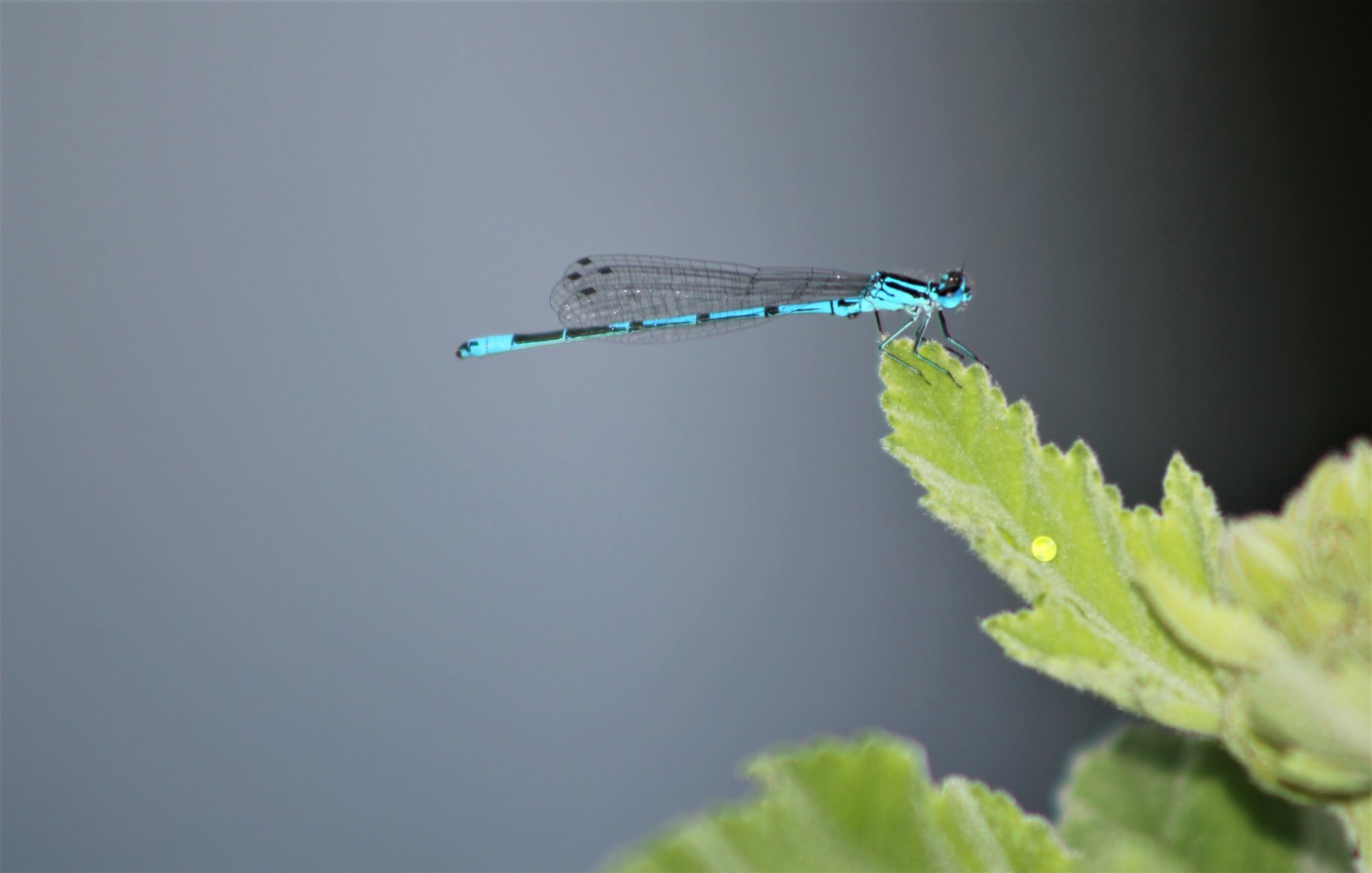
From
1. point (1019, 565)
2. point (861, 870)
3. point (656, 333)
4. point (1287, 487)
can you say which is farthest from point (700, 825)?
point (1287, 487)

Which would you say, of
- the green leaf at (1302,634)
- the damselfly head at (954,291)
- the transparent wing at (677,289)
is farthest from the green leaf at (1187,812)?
the transparent wing at (677,289)

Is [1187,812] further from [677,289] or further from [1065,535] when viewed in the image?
[677,289]

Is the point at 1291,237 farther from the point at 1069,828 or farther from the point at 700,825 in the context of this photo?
the point at 700,825

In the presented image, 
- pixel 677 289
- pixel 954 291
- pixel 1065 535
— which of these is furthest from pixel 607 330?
pixel 1065 535

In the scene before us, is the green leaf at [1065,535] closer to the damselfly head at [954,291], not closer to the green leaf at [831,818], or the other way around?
the green leaf at [831,818]

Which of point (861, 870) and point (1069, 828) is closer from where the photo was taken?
point (861, 870)
